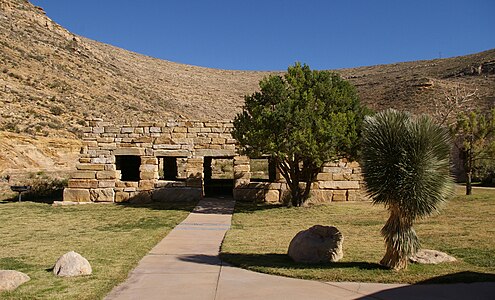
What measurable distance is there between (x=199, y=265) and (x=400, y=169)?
3692 mm

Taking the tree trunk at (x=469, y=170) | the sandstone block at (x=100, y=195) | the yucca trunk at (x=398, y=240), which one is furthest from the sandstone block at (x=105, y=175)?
the tree trunk at (x=469, y=170)

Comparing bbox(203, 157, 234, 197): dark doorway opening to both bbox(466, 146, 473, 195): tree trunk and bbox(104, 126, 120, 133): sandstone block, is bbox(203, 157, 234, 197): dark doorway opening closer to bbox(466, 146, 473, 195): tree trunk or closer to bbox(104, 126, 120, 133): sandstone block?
bbox(104, 126, 120, 133): sandstone block

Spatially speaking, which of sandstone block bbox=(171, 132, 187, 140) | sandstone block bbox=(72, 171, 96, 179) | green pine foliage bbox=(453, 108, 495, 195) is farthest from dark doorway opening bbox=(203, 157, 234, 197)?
green pine foliage bbox=(453, 108, 495, 195)

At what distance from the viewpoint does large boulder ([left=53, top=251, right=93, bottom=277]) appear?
664cm

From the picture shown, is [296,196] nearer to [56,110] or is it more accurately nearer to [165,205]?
[165,205]

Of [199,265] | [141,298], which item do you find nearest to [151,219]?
[199,265]

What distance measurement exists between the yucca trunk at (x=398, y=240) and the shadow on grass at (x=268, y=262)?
0.27m

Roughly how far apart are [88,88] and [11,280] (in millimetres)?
31055

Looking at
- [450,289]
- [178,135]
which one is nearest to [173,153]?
[178,135]

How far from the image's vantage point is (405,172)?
6.77 metres

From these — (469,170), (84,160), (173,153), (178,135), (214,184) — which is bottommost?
(214,184)

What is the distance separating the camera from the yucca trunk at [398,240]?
6934 millimetres

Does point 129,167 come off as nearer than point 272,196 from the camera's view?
No

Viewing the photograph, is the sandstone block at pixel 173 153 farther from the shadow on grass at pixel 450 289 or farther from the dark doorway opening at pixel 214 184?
the shadow on grass at pixel 450 289
